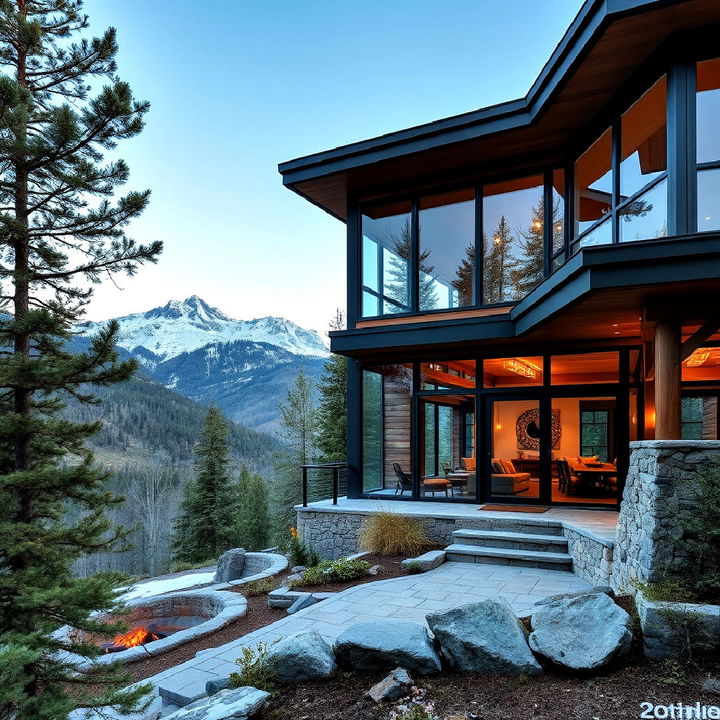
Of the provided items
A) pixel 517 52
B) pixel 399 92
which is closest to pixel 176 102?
pixel 399 92

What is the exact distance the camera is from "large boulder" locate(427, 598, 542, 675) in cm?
326

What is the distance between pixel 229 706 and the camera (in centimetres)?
294

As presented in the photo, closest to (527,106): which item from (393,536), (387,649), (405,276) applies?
(405,276)

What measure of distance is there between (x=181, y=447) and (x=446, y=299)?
53.5m

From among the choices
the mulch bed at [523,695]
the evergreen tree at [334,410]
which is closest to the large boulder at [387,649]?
the mulch bed at [523,695]

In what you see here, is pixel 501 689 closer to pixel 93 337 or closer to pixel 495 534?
pixel 93 337

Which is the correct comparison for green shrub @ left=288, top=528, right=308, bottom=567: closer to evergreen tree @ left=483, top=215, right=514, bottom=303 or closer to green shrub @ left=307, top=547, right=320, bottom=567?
green shrub @ left=307, top=547, right=320, bottom=567

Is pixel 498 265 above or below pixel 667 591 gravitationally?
above

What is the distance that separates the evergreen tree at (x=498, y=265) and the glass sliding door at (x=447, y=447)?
6.54 feet

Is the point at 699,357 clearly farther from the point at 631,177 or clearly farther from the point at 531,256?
the point at 631,177

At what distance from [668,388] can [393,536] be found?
427 centimetres

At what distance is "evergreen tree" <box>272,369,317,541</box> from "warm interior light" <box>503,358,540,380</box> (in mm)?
16387

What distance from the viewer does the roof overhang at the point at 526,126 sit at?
586 centimetres

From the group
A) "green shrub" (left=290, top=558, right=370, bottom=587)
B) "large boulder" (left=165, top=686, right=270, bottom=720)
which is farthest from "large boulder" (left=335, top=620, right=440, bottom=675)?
"green shrub" (left=290, top=558, right=370, bottom=587)
